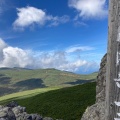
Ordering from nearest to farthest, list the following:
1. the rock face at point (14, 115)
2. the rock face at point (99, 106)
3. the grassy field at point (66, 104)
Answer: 1. the rock face at point (99, 106)
2. the rock face at point (14, 115)
3. the grassy field at point (66, 104)

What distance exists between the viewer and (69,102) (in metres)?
62.3

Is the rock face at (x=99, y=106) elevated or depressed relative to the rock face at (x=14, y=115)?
elevated

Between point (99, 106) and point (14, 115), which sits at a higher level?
point (99, 106)

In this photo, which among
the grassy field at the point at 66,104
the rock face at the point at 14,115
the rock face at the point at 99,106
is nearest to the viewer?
the rock face at the point at 99,106

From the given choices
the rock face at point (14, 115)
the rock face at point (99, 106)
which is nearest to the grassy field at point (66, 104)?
the rock face at point (14, 115)

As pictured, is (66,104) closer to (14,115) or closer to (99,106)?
(14,115)

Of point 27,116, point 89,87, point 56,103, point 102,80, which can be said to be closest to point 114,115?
point 102,80

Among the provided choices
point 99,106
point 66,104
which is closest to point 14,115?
point 66,104

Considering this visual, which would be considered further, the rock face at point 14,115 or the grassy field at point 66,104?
the grassy field at point 66,104

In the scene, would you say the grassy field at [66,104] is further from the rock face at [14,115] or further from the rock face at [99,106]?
the rock face at [99,106]

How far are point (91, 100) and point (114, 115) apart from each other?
5392 cm

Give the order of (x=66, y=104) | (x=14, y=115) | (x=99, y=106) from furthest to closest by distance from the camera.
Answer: (x=66, y=104)
(x=14, y=115)
(x=99, y=106)

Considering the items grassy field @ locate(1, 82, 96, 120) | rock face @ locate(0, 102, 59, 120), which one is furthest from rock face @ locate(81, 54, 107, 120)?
grassy field @ locate(1, 82, 96, 120)

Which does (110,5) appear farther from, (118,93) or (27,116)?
(27,116)
